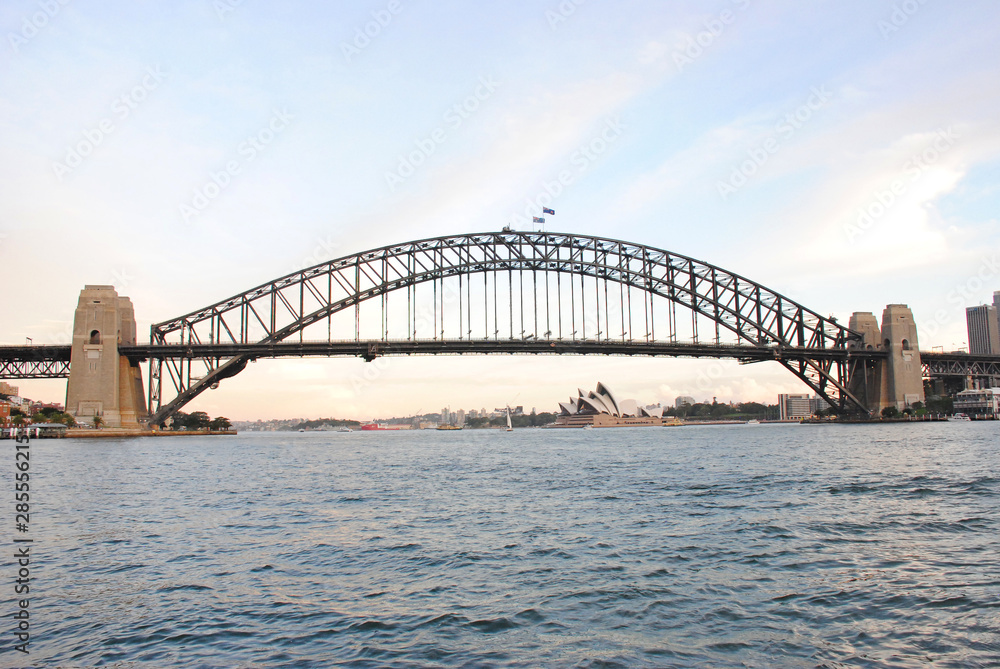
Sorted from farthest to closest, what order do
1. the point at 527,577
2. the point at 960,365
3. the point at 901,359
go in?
the point at 960,365, the point at 901,359, the point at 527,577

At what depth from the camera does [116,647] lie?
859 cm

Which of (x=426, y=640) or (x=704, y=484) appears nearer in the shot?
(x=426, y=640)

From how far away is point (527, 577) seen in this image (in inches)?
455

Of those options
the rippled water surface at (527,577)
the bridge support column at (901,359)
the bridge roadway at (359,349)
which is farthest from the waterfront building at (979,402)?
the rippled water surface at (527,577)

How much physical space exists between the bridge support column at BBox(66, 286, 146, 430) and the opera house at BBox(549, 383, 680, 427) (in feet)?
303

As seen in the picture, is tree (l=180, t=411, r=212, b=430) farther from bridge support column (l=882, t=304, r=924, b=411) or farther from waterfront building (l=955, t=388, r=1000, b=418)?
waterfront building (l=955, t=388, r=1000, b=418)

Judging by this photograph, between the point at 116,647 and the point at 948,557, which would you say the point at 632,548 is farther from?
the point at 116,647

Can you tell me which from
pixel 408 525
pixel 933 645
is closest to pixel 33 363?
pixel 408 525

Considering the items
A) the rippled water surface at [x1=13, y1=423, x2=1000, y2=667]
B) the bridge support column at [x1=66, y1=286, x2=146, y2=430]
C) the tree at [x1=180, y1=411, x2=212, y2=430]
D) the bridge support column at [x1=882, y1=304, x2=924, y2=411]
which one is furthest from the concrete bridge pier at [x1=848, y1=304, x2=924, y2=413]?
the tree at [x1=180, y1=411, x2=212, y2=430]

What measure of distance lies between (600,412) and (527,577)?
457ft

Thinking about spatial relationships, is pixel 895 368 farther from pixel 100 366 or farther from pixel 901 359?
pixel 100 366

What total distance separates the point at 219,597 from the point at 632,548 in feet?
23.3

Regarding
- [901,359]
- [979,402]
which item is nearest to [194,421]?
[901,359]

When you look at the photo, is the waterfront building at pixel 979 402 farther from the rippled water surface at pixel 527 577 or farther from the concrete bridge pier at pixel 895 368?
the rippled water surface at pixel 527 577
